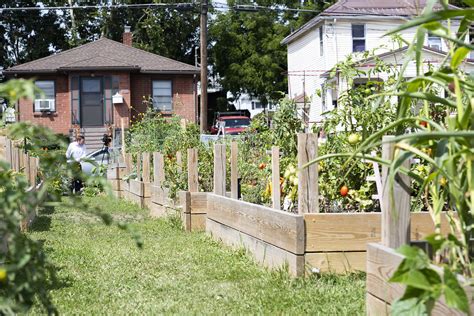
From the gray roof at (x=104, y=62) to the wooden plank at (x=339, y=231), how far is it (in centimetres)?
3254

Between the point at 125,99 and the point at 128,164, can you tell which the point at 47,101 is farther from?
the point at 128,164

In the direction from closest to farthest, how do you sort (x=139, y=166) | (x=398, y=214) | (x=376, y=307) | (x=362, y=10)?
(x=398, y=214), (x=376, y=307), (x=139, y=166), (x=362, y=10)

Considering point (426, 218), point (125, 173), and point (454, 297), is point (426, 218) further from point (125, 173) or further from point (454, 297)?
point (125, 173)

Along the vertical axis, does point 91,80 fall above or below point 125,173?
above

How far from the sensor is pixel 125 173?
18.8 metres

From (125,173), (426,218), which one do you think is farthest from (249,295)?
(125,173)

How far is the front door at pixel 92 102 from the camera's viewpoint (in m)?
38.4

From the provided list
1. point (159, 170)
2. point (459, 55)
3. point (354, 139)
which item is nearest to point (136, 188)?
point (159, 170)

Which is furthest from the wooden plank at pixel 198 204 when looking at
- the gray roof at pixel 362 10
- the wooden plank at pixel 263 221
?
the gray roof at pixel 362 10

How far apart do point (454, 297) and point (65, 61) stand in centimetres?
3841

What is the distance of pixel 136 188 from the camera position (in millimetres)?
15914

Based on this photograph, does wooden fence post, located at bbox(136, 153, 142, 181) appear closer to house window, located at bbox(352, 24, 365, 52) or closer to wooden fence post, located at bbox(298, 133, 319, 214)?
wooden fence post, located at bbox(298, 133, 319, 214)

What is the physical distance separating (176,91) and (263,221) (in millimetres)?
33254

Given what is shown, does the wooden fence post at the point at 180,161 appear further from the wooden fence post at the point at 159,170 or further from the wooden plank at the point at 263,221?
the wooden plank at the point at 263,221
